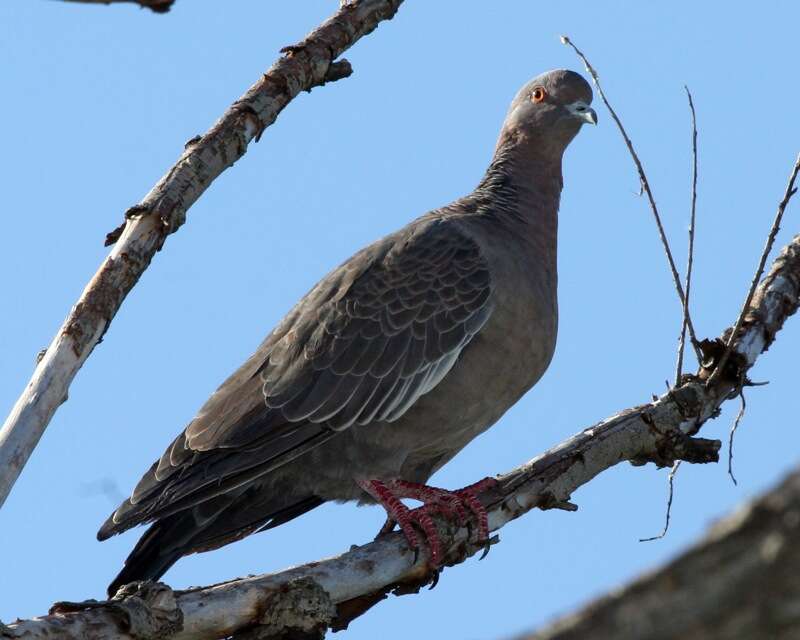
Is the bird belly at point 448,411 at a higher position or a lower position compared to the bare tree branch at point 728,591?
higher

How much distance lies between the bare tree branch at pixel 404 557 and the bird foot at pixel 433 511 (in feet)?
0.14

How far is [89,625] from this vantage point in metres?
3.64

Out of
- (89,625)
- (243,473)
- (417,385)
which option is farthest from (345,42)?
(89,625)

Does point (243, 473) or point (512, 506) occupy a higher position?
point (243, 473)

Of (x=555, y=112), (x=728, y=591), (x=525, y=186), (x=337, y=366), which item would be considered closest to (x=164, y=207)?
(x=337, y=366)

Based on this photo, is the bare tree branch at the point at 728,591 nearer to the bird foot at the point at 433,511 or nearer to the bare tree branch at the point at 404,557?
the bare tree branch at the point at 404,557

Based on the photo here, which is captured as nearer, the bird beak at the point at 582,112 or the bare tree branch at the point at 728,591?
the bare tree branch at the point at 728,591

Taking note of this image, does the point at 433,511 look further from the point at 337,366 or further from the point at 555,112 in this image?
the point at 555,112

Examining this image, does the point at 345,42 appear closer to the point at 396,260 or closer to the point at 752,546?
the point at 396,260

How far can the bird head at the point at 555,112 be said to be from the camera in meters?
6.48

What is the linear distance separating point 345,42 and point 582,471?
216 centimetres

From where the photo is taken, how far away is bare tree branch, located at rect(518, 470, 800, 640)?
114 cm

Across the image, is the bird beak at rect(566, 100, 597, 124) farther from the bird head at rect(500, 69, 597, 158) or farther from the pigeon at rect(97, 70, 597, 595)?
the pigeon at rect(97, 70, 597, 595)

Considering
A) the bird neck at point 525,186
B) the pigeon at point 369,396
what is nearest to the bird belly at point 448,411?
the pigeon at point 369,396
